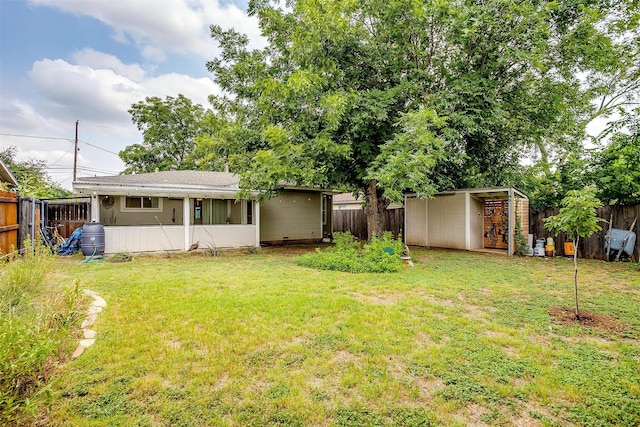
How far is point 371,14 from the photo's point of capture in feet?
30.7

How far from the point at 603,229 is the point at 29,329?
13.0 m

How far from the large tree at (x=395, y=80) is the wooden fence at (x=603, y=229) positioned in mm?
3102

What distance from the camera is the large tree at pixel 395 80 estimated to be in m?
8.16

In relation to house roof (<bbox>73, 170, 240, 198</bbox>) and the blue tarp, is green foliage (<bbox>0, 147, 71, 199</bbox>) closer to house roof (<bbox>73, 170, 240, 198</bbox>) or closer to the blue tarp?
the blue tarp

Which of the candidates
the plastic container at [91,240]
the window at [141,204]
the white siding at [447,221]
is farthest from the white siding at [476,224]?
the plastic container at [91,240]

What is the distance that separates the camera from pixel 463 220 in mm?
12164

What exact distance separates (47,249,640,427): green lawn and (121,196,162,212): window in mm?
6149

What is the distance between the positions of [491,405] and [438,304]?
2.63m

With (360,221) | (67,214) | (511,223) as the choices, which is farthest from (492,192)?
(67,214)

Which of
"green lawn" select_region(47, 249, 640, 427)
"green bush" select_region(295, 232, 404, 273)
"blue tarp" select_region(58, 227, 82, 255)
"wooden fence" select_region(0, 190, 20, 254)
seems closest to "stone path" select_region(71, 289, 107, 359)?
"green lawn" select_region(47, 249, 640, 427)

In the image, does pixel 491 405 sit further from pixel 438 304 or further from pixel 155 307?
pixel 155 307

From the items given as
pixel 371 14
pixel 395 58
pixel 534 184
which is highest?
pixel 371 14

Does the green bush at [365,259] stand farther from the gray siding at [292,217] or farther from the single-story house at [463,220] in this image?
the gray siding at [292,217]

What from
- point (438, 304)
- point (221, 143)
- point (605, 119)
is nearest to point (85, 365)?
point (438, 304)
